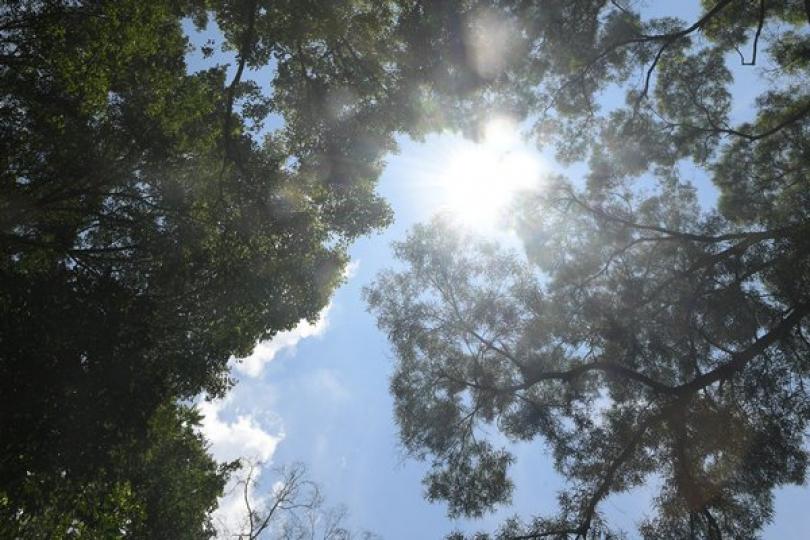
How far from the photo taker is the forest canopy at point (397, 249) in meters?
8.53

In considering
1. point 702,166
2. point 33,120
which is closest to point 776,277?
point 702,166

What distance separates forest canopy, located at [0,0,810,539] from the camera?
28.0ft

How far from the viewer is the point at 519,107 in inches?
528

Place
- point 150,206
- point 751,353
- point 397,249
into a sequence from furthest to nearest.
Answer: point 397,249, point 751,353, point 150,206

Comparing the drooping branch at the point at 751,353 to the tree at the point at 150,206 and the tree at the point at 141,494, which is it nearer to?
the tree at the point at 150,206

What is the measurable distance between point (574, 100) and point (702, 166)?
15.1ft

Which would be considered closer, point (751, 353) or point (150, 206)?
point (150, 206)

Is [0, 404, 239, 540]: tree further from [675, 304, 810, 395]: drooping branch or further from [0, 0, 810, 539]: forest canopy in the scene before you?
[675, 304, 810, 395]: drooping branch

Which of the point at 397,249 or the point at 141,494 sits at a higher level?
the point at 397,249

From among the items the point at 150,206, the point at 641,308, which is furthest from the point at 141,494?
the point at 641,308

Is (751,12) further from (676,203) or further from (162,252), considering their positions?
(162,252)

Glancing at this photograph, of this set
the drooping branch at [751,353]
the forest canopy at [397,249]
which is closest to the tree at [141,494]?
the forest canopy at [397,249]

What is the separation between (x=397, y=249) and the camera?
45.0ft

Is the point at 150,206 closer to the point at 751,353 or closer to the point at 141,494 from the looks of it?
the point at 141,494
